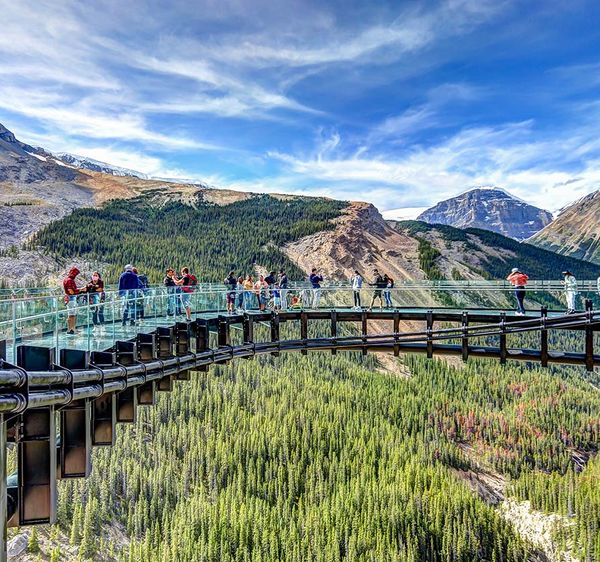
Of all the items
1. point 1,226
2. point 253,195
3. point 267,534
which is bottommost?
point 267,534

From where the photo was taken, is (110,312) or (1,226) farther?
(1,226)

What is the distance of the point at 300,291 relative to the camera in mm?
23984

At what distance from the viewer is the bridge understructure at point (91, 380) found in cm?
841

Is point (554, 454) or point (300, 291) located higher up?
point (300, 291)

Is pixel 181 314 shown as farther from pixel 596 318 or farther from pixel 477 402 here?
pixel 477 402

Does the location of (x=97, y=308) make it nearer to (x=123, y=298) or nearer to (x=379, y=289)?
(x=123, y=298)

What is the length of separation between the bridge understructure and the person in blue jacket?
2.69ft

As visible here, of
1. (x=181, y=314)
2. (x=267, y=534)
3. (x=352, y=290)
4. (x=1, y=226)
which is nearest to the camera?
(x=181, y=314)

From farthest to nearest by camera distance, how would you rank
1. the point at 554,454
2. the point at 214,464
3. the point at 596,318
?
the point at 554,454
the point at 214,464
the point at 596,318

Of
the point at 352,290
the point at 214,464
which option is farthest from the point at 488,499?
the point at 352,290

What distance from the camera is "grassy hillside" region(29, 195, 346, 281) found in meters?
113

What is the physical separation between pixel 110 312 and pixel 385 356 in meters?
107

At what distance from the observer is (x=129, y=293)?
54.4 feet

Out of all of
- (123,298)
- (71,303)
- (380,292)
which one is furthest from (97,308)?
(380,292)
